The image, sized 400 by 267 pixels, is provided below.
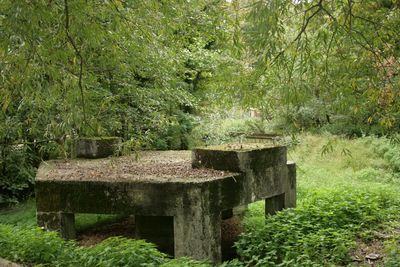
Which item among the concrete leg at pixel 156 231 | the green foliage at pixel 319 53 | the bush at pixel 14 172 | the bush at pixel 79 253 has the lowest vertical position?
the concrete leg at pixel 156 231

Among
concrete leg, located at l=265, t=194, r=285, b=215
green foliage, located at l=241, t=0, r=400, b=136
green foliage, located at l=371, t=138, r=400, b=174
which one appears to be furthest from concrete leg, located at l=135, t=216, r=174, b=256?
green foliage, located at l=371, t=138, r=400, b=174

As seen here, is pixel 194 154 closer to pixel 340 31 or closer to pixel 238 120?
pixel 340 31

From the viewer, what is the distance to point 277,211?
899 cm

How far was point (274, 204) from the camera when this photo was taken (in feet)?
29.8

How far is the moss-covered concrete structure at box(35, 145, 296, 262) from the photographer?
23.4ft

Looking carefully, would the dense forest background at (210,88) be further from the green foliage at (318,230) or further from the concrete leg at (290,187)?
the concrete leg at (290,187)

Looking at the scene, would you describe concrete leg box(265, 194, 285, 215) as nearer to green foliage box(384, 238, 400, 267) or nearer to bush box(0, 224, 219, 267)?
green foliage box(384, 238, 400, 267)

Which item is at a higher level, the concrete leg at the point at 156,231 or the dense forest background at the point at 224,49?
the dense forest background at the point at 224,49

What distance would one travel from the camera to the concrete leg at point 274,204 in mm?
9070

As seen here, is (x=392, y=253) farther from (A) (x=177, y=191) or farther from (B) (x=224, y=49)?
(B) (x=224, y=49)

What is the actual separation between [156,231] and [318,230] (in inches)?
116

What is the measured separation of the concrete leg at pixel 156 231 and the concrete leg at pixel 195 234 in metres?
1.59

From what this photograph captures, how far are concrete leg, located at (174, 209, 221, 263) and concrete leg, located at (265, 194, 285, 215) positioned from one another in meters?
2.19

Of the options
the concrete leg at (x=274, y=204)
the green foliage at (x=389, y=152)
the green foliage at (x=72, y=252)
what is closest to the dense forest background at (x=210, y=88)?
the green foliage at (x=72, y=252)
